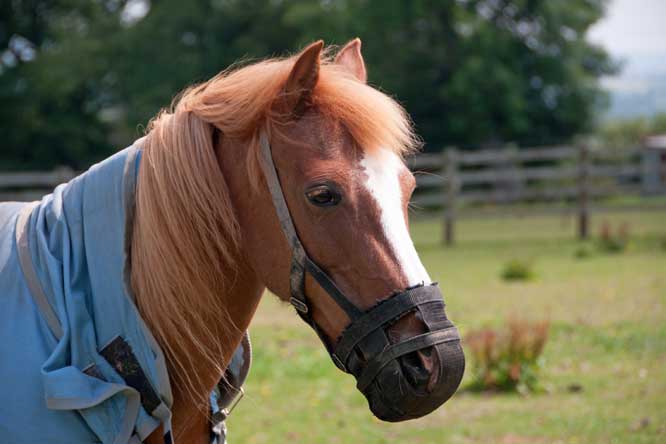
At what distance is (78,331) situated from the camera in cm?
209

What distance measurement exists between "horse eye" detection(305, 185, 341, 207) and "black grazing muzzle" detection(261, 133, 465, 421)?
185mm

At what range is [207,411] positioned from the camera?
239 centimetres

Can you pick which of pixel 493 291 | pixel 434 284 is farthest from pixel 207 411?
pixel 493 291

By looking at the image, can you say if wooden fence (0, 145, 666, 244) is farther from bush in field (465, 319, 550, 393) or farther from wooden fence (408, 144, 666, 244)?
bush in field (465, 319, 550, 393)

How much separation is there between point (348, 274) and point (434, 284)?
0.76 ft

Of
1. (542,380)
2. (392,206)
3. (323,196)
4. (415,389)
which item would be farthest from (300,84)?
(542,380)

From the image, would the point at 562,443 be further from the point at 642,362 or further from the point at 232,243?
the point at 232,243

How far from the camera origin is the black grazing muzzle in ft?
6.43

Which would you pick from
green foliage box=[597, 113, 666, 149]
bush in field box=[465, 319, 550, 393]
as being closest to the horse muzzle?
bush in field box=[465, 319, 550, 393]

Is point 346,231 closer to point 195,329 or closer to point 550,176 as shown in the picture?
point 195,329

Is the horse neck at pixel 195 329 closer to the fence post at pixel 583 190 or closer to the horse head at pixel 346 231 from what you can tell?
the horse head at pixel 346 231

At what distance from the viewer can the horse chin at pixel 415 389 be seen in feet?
6.42

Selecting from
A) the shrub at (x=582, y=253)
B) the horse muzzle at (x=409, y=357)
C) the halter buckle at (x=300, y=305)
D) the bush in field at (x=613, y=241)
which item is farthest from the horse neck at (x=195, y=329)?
the bush in field at (x=613, y=241)

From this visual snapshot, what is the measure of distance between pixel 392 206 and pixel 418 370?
438 mm
